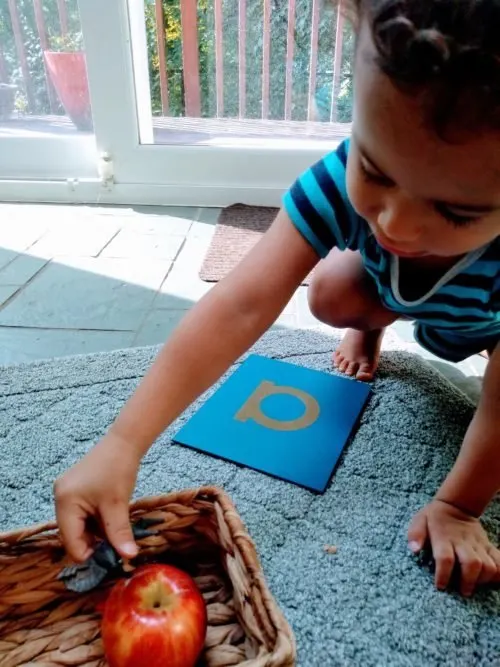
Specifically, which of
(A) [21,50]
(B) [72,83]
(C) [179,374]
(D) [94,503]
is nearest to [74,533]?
(D) [94,503]

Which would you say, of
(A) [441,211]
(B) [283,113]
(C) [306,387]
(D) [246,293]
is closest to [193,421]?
(C) [306,387]

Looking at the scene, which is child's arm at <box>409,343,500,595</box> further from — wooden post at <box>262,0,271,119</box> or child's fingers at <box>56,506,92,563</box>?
wooden post at <box>262,0,271,119</box>

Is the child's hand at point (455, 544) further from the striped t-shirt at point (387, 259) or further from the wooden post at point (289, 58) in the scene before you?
the wooden post at point (289, 58)

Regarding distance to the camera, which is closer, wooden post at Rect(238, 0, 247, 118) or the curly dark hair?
the curly dark hair

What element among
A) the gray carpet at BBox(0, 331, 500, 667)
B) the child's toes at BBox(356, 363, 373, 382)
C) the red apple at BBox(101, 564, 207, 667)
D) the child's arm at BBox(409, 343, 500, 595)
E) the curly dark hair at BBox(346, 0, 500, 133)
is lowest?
the child's toes at BBox(356, 363, 373, 382)

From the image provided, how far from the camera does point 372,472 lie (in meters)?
0.74

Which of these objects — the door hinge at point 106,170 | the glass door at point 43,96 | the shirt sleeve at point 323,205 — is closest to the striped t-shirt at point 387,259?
the shirt sleeve at point 323,205

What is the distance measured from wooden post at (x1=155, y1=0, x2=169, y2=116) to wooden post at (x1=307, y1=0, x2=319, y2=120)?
430 mm

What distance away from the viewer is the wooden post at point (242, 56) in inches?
67.9

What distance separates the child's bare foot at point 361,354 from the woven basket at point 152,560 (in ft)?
1.48

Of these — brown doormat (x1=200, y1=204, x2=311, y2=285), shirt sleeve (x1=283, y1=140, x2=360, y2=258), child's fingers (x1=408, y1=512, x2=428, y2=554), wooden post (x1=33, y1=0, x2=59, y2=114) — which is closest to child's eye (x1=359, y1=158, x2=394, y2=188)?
shirt sleeve (x1=283, y1=140, x2=360, y2=258)

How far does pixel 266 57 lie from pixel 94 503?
5.29 ft

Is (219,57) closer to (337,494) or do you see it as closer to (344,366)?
(344,366)

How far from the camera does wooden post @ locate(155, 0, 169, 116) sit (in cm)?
170
